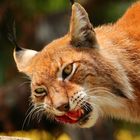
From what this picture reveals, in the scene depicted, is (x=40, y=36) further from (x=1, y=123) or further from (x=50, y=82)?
(x=50, y=82)

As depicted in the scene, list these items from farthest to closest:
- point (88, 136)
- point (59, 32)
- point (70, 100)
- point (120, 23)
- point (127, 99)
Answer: point (59, 32) < point (88, 136) < point (120, 23) < point (127, 99) < point (70, 100)

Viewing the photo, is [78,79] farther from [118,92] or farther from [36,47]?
[36,47]

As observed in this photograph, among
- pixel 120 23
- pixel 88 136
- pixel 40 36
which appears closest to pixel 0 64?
pixel 40 36

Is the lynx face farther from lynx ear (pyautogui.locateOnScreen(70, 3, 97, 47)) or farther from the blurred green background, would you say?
the blurred green background

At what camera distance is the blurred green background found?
13.1 m

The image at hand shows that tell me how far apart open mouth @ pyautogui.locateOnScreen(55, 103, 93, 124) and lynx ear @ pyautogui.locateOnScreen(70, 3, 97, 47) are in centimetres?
71

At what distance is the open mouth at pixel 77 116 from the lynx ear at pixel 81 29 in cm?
71

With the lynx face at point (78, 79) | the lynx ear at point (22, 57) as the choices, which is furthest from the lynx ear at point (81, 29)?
the lynx ear at point (22, 57)

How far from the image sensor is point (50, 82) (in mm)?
8492

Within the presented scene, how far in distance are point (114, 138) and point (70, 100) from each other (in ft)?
16.8

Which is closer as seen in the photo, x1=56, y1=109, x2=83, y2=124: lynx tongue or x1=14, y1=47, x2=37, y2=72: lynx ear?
x1=56, y1=109, x2=83, y2=124: lynx tongue

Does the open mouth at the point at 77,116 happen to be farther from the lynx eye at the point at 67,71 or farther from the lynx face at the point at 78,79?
the lynx eye at the point at 67,71

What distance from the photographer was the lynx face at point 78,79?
8438 millimetres

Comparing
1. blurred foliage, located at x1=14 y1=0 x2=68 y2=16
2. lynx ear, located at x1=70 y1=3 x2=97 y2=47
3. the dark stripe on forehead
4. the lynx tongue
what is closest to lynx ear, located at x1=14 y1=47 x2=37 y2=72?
lynx ear, located at x1=70 y1=3 x2=97 y2=47
